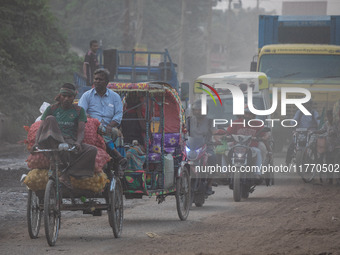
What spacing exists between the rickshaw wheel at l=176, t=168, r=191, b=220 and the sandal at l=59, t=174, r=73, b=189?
98.7 inches

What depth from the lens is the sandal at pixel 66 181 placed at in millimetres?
9180

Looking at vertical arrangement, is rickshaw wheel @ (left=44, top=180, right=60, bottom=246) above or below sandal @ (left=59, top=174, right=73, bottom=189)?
below

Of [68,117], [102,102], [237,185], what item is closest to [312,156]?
[237,185]

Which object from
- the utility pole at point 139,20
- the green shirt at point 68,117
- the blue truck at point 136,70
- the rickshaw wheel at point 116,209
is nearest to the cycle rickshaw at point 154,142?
the rickshaw wheel at point 116,209

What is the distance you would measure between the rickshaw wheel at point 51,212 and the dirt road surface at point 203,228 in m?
0.14

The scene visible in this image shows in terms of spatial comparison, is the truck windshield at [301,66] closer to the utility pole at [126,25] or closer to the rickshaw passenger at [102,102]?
the utility pole at [126,25]

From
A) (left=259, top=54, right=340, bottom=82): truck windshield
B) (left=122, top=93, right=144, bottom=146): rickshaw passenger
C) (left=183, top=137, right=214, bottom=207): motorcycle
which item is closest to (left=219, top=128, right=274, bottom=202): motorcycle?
(left=183, top=137, right=214, bottom=207): motorcycle

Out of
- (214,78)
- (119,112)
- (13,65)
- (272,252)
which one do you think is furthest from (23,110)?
(272,252)

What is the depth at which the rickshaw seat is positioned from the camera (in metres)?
11.5

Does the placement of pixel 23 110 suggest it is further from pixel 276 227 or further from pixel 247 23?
pixel 247 23

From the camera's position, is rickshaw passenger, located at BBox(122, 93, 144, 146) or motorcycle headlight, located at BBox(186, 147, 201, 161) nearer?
rickshaw passenger, located at BBox(122, 93, 144, 146)

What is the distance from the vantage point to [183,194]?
39.5ft

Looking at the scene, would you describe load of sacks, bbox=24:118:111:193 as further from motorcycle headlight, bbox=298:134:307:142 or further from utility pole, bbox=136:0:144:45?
utility pole, bbox=136:0:144:45

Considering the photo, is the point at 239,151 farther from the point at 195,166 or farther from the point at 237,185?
the point at 195,166
